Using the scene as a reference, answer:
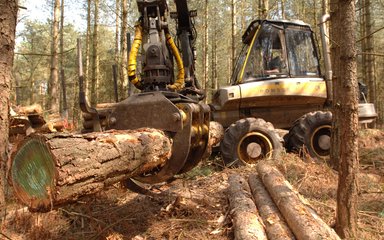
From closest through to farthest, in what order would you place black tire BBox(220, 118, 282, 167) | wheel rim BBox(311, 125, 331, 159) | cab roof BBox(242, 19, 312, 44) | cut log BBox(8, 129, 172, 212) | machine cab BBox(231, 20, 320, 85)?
cut log BBox(8, 129, 172, 212), black tire BBox(220, 118, 282, 167), wheel rim BBox(311, 125, 331, 159), machine cab BBox(231, 20, 320, 85), cab roof BBox(242, 19, 312, 44)

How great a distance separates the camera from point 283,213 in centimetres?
337

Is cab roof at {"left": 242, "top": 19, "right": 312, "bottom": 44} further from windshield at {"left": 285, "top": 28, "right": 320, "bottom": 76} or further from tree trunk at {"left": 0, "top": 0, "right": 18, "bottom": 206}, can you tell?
tree trunk at {"left": 0, "top": 0, "right": 18, "bottom": 206}

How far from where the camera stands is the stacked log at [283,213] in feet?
9.18

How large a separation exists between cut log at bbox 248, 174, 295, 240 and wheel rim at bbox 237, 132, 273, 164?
5.63ft

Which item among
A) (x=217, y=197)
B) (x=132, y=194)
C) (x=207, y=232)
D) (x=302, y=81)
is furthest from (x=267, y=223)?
(x=302, y=81)

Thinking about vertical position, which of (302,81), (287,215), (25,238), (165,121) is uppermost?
(302,81)

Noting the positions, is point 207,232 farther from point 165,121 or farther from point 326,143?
point 326,143

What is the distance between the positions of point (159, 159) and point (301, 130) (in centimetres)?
395

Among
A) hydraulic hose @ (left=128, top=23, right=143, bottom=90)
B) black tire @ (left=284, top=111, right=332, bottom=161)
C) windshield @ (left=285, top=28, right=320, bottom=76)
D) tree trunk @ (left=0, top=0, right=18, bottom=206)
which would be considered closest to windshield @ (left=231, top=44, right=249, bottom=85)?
windshield @ (left=285, top=28, right=320, bottom=76)

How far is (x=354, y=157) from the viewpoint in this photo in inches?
132

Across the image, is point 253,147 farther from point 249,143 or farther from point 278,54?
point 278,54

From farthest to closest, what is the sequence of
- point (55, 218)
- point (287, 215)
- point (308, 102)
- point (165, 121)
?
point (308, 102)
point (55, 218)
point (165, 121)
point (287, 215)

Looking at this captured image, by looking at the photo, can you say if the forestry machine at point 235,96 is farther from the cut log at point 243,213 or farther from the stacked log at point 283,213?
the stacked log at point 283,213

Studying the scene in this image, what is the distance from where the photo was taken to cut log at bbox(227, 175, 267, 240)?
3013 mm
